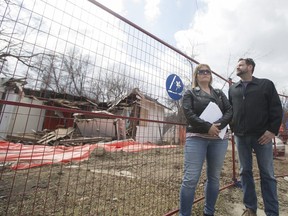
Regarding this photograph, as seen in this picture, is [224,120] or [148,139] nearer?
[224,120]

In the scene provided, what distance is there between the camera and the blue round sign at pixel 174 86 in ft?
10.4

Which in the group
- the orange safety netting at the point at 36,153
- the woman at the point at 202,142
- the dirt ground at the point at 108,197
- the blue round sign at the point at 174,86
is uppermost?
the blue round sign at the point at 174,86

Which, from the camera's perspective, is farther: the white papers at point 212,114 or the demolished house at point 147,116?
the demolished house at point 147,116

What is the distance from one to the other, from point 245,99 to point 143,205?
6.58 ft

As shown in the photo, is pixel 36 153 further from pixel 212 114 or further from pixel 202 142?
pixel 212 114

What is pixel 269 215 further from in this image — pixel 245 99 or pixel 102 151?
pixel 102 151

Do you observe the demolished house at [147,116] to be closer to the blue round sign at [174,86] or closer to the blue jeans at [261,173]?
the blue round sign at [174,86]

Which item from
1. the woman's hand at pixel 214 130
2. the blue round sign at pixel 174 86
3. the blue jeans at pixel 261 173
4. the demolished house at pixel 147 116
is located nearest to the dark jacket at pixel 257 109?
the blue jeans at pixel 261 173

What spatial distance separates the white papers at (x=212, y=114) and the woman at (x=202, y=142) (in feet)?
0.13

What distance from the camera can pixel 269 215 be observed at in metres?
2.40

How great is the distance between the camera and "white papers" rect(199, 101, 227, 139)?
2271 mm

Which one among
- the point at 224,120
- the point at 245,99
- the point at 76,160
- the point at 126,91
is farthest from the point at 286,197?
the point at 76,160

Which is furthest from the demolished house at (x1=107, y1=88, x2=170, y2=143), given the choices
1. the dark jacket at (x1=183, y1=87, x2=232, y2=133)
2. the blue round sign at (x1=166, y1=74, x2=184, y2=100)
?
the dark jacket at (x1=183, y1=87, x2=232, y2=133)

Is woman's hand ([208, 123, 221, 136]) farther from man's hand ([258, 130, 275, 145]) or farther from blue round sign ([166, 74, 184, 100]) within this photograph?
blue round sign ([166, 74, 184, 100])
